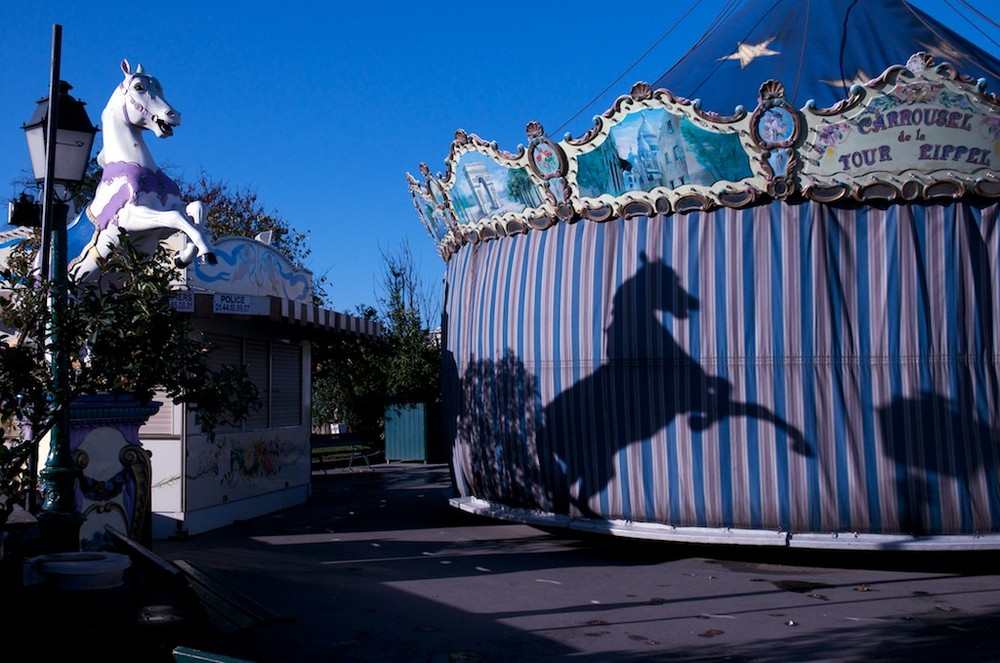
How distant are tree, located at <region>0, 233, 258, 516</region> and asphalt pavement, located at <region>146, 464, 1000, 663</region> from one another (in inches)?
69.2

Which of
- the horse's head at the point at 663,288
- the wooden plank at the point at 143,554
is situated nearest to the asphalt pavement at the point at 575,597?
the wooden plank at the point at 143,554

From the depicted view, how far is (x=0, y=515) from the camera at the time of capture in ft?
19.7

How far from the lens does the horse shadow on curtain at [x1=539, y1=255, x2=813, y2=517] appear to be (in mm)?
10195

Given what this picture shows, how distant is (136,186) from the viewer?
33.5ft

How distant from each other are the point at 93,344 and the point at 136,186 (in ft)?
14.3

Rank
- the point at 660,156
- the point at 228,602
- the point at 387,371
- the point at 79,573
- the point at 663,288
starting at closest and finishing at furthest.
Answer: the point at 79,573
the point at 228,602
the point at 660,156
the point at 663,288
the point at 387,371

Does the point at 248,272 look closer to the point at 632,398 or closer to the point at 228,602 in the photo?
the point at 632,398

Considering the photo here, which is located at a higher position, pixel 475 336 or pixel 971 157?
pixel 971 157

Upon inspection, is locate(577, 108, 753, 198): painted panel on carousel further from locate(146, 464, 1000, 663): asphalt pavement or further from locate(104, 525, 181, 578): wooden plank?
locate(104, 525, 181, 578): wooden plank

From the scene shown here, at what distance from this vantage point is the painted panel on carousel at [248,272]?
13.3 metres

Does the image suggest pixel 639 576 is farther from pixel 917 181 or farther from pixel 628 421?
pixel 917 181

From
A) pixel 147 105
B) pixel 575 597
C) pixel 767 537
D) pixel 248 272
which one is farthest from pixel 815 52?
pixel 248 272

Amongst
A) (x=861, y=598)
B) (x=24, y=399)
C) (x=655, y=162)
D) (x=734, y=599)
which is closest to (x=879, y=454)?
(x=861, y=598)

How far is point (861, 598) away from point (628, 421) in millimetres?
3090
